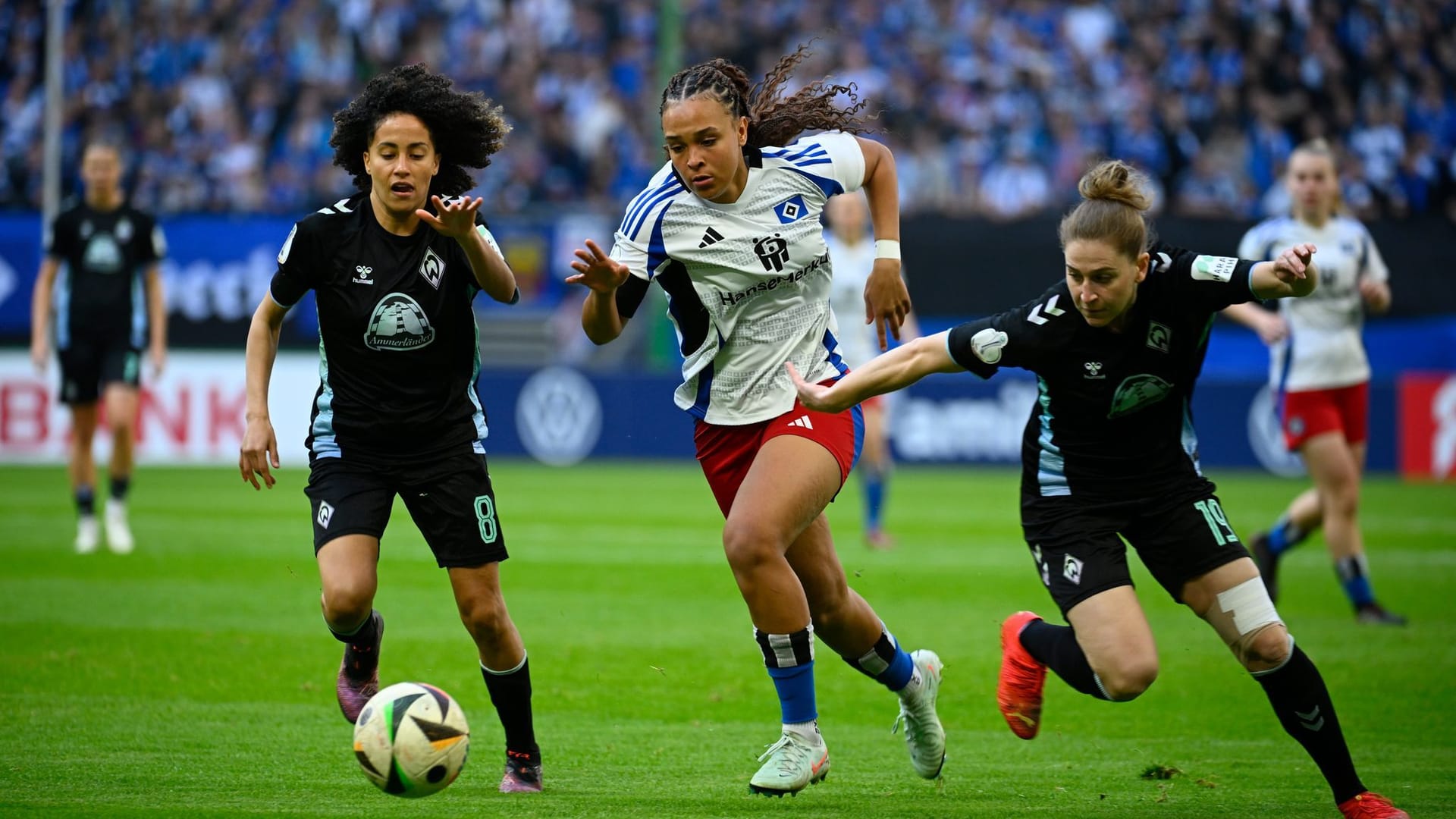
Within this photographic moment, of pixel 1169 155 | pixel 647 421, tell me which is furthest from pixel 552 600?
pixel 1169 155

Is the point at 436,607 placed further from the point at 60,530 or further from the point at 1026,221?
the point at 1026,221

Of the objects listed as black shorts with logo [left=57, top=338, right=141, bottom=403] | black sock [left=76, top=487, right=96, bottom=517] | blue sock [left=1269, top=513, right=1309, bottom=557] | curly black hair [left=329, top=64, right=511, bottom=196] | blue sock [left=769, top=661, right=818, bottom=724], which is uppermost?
curly black hair [left=329, top=64, right=511, bottom=196]

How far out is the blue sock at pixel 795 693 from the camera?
17.8 ft

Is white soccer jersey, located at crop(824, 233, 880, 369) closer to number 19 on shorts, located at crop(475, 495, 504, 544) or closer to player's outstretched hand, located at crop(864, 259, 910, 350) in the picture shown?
player's outstretched hand, located at crop(864, 259, 910, 350)

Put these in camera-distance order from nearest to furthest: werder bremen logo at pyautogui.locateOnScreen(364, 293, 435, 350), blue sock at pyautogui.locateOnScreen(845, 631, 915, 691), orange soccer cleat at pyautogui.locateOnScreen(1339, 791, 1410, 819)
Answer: orange soccer cleat at pyautogui.locateOnScreen(1339, 791, 1410, 819) → werder bremen logo at pyautogui.locateOnScreen(364, 293, 435, 350) → blue sock at pyautogui.locateOnScreen(845, 631, 915, 691)

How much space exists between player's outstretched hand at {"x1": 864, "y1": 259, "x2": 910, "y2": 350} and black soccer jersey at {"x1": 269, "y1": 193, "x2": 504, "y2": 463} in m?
1.40

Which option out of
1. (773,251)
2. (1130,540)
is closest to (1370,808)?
(1130,540)

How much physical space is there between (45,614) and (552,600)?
9.66 ft

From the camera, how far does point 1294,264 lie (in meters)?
4.75

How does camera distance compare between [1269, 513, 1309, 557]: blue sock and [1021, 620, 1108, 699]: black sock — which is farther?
[1269, 513, 1309, 557]: blue sock

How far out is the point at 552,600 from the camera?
1026 centimetres

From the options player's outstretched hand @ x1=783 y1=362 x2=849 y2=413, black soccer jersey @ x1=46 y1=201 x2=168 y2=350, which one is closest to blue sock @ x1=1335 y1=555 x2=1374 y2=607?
player's outstretched hand @ x1=783 y1=362 x2=849 y2=413

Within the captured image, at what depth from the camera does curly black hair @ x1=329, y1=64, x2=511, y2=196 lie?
18.9 feet

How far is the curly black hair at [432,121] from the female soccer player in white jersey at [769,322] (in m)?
0.65
